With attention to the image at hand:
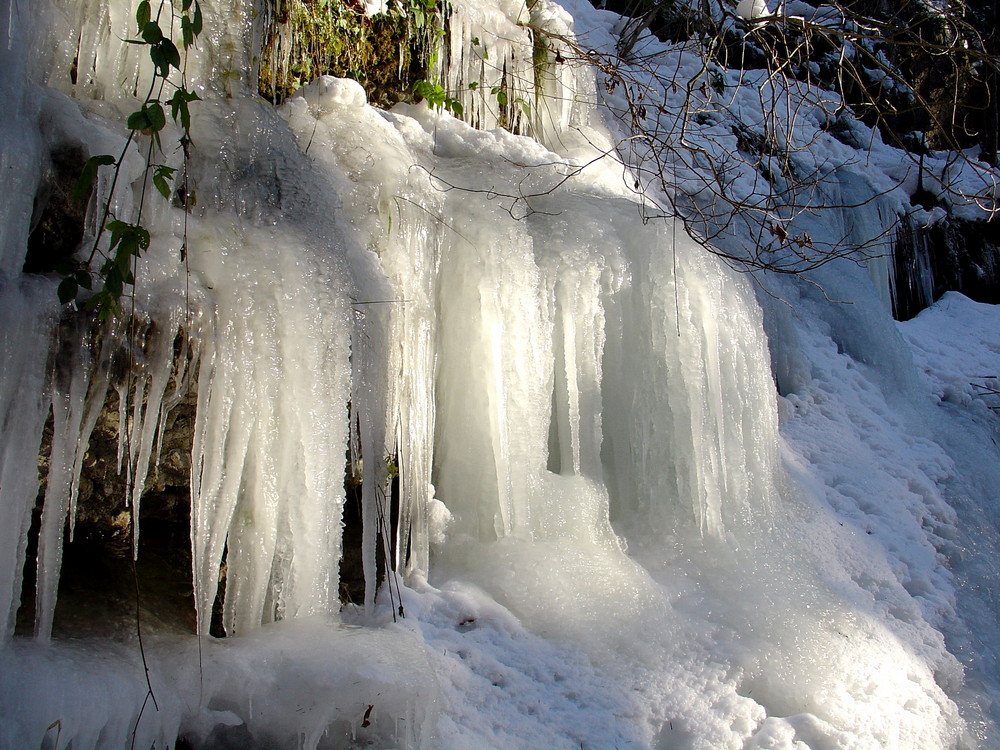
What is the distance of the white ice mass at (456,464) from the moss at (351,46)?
226mm

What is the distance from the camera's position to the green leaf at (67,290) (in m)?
1.83

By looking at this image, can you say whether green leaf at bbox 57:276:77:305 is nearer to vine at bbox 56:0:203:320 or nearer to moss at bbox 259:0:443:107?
vine at bbox 56:0:203:320

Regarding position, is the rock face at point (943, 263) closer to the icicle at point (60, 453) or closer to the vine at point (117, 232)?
the vine at point (117, 232)

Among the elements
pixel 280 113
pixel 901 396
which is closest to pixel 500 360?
pixel 280 113

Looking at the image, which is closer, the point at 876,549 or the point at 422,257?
the point at 422,257

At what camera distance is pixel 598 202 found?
371 cm

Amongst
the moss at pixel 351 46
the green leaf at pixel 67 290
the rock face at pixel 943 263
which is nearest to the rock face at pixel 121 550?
the green leaf at pixel 67 290

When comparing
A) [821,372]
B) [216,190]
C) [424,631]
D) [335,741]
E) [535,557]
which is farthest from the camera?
[821,372]

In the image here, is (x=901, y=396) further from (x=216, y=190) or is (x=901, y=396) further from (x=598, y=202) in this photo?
(x=216, y=190)

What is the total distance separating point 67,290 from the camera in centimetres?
183

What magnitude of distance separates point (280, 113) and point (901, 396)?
14.5ft

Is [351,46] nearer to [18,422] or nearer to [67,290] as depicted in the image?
[67,290]

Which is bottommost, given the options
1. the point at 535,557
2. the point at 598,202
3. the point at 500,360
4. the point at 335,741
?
the point at 335,741

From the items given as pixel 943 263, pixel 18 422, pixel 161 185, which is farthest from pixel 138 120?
pixel 943 263
